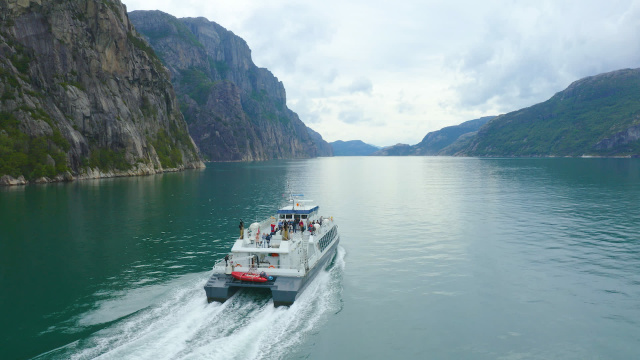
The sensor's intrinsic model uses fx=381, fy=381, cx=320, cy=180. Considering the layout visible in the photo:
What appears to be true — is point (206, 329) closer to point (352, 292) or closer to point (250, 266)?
point (250, 266)

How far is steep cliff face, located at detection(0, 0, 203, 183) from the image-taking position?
368 feet

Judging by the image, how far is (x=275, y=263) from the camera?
31062mm

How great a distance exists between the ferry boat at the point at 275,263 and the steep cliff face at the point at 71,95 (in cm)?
10427

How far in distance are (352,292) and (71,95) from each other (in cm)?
14054

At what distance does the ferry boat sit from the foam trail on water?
0.98 meters

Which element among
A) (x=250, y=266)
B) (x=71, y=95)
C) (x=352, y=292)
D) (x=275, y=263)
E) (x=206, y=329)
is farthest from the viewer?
(x=71, y=95)

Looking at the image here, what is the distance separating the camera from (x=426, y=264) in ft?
122

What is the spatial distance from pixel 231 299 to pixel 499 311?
1859cm

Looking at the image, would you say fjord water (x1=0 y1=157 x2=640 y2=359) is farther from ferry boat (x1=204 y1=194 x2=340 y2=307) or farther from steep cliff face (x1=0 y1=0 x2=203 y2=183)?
steep cliff face (x1=0 y1=0 x2=203 y2=183)

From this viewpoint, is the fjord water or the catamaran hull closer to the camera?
the fjord water

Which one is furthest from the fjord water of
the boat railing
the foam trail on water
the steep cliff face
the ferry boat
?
the steep cliff face

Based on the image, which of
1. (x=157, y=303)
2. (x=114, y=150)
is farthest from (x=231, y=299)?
(x=114, y=150)

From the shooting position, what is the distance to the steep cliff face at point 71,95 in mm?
112062

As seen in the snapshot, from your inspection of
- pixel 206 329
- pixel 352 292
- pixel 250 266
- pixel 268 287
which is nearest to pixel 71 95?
pixel 250 266
